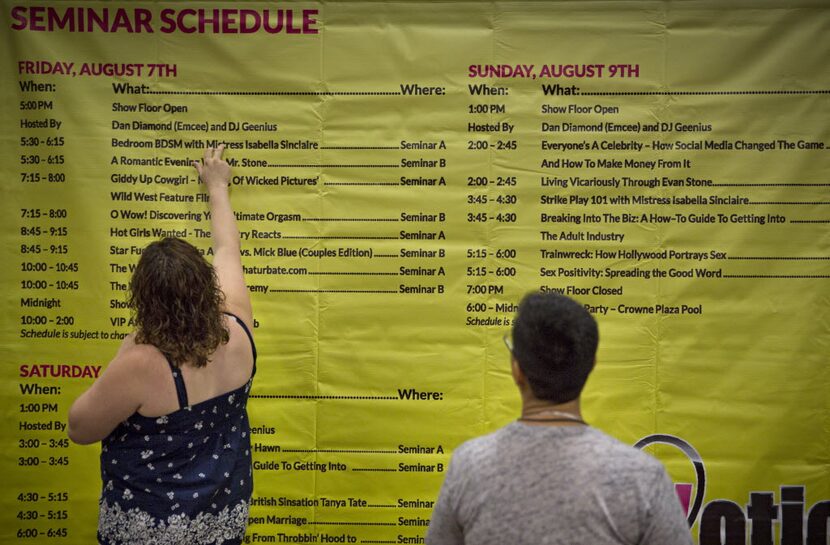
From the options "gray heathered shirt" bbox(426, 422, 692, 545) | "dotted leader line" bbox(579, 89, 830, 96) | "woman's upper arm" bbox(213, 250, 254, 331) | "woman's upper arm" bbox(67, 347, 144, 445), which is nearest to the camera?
"gray heathered shirt" bbox(426, 422, 692, 545)

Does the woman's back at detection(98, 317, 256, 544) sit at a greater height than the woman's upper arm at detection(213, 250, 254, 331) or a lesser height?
lesser

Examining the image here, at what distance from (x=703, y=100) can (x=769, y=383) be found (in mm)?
1012

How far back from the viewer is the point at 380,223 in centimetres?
253

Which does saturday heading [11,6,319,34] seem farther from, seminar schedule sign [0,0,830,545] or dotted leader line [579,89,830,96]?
dotted leader line [579,89,830,96]

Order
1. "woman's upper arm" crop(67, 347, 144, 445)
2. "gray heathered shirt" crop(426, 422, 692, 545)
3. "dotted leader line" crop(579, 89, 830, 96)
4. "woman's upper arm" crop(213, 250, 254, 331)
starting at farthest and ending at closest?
"dotted leader line" crop(579, 89, 830, 96), "woman's upper arm" crop(213, 250, 254, 331), "woman's upper arm" crop(67, 347, 144, 445), "gray heathered shirt" crop(426, 422, 692, 545)

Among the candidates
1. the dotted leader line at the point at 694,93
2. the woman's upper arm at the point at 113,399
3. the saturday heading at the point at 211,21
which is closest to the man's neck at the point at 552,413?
the woman's upper arm at the point at 113,399

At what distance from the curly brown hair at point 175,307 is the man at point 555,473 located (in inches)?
32.2

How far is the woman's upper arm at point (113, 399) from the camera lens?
1.81 m

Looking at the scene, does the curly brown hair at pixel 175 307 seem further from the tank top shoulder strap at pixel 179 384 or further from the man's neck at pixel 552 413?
the man's neck at pixel 552 413

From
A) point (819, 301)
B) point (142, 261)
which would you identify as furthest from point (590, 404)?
point (142, 261)

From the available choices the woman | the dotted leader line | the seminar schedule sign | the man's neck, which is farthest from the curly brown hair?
the dotted leader line

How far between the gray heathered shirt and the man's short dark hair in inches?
3.3

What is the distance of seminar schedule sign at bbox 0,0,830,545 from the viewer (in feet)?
8.13

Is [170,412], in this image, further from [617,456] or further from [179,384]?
[617,456]
